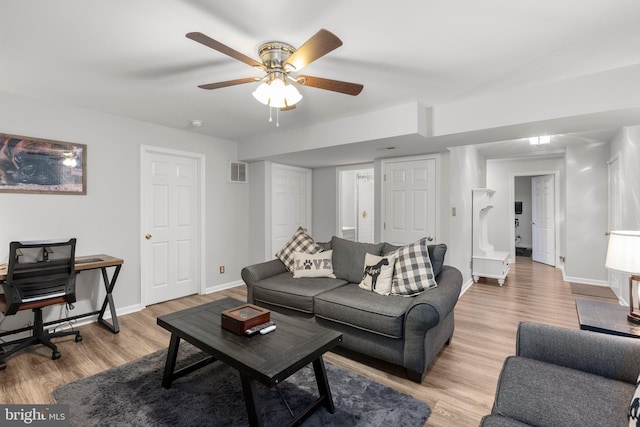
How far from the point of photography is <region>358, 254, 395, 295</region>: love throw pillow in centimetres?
→ 274

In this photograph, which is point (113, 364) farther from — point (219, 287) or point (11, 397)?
point (219, 287)

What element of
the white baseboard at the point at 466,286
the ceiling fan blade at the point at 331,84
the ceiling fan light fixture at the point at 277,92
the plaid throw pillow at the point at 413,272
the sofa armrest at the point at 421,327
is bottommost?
the white baseboard at the point at 466,286

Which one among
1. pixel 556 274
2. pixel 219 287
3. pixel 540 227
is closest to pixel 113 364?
pixel 219 287

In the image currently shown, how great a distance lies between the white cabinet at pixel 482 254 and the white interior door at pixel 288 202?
9.65ft

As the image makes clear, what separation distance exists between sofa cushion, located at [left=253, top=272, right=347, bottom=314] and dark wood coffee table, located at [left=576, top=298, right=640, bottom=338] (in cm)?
186

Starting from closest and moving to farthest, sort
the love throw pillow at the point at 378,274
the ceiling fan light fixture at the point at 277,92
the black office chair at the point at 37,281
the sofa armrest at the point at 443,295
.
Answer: the ceiling fan light fixture at the point at 277,92, the sofa armrest at the point at 443,295, the black office chair at the point at 37,281, the love throw pillow at the point at 378,274

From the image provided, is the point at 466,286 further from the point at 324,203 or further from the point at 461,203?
the point at 324,203

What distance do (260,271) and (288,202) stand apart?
224 cm

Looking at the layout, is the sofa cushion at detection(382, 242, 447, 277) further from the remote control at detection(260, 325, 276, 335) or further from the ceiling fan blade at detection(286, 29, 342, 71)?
the ceiling fan blade at detection(286, 29, 342, 71)

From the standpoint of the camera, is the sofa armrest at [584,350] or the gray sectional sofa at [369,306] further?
the gray sectional sofa at [369,306]

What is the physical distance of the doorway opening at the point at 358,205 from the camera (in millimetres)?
6324

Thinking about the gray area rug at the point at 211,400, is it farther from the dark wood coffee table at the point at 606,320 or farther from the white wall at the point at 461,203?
the white wall at the point at 461,203

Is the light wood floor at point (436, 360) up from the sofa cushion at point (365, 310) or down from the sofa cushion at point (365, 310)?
down

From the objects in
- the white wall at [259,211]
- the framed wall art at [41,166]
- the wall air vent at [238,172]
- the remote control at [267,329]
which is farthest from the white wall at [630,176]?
the framed wall art at [41,166]
